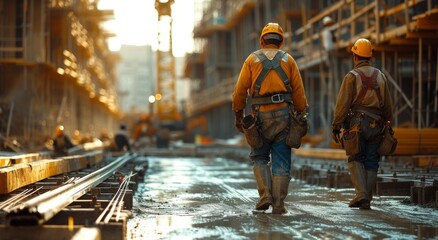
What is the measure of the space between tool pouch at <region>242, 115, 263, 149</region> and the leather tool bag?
3.41ft

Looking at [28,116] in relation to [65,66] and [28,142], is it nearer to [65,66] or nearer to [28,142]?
[28,142]

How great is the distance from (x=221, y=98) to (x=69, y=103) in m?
12.6

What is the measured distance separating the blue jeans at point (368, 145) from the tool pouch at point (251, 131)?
47.4 inches

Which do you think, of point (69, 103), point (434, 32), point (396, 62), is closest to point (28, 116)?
point (69, 103)

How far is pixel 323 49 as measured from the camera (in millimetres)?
25234

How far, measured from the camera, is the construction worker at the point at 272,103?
793 centimetres

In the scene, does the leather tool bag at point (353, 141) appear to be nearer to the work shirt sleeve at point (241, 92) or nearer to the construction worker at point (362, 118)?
the construction worker at point (362, 118)

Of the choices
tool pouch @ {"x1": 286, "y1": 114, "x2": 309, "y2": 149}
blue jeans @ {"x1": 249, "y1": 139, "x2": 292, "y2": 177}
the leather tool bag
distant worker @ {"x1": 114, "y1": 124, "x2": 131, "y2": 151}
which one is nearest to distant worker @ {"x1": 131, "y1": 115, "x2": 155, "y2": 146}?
distant worker @ {"x1": 114, "y1": 124, "x2": 131, "y2": 151}

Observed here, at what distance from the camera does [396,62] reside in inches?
798

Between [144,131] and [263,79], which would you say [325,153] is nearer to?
[263,79]

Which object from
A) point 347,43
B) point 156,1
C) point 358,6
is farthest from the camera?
point 156,1

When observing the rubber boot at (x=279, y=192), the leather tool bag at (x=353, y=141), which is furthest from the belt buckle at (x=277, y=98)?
the leather tool bag at (x=353, y=141)

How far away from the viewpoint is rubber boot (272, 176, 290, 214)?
25.3ft

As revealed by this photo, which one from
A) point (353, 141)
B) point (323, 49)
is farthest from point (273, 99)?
point (323, 49)
